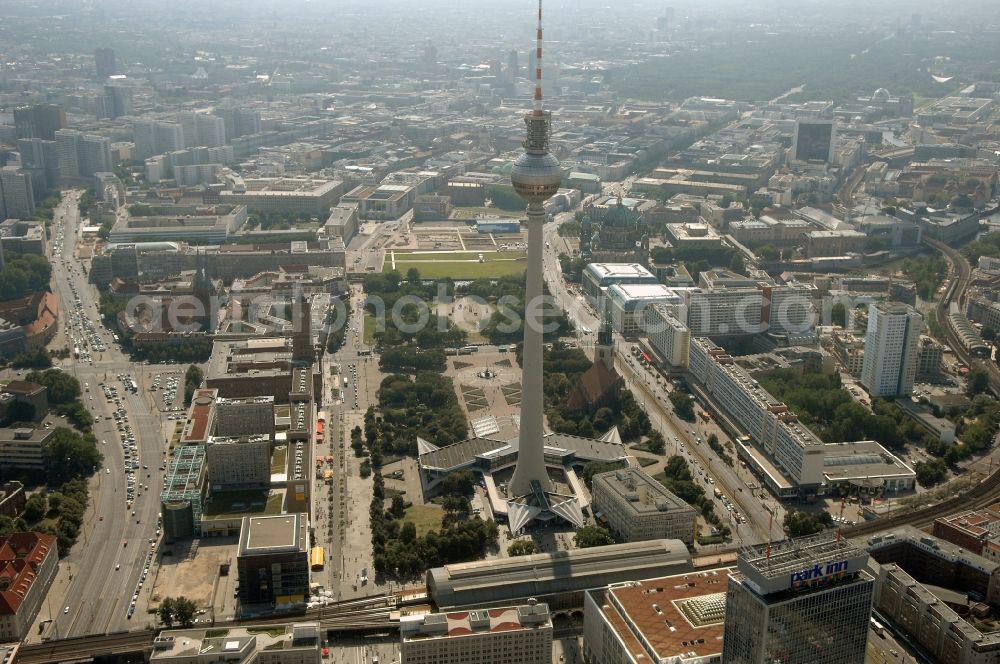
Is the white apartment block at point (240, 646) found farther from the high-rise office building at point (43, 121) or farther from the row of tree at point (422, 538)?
the high-rise office building at point (43, 121)

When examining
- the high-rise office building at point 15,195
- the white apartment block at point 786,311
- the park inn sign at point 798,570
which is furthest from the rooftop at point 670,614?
the high-rise office building at point 15,195

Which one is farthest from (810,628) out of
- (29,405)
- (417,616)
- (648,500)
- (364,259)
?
(364,259)

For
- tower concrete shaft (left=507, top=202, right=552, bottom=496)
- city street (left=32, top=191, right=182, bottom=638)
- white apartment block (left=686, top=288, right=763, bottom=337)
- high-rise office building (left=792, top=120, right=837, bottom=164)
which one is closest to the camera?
city street (left=32, top=191, right=182, bottom=638)

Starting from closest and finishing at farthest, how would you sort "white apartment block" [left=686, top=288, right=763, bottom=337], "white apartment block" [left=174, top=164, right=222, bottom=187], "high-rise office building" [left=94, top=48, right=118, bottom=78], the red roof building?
the red roof building, "white apartment block" [left=686, top=288, right=763, bottom=337], "white apartment block" [left=174, top=164, right=222, bottom=187], "high-rise office building" [left=94, top=48, right=118, bottom=78]

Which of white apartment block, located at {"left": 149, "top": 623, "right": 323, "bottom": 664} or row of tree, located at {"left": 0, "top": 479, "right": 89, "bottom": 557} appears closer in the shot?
white apartment block, located at {"left": 149, "top": 623, "right": 323, "bottom": 664}

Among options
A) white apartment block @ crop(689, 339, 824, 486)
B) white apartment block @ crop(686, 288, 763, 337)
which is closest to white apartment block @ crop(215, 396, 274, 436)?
white apartment block @ crop(689, 339, 824, 486)

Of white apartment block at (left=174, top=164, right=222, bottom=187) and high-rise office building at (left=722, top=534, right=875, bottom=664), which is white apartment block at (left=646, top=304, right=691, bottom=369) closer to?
high-rise office building at (left=722, top=534, right=875, bottom=664)

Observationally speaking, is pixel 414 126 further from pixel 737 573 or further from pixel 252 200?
pixel 737 573

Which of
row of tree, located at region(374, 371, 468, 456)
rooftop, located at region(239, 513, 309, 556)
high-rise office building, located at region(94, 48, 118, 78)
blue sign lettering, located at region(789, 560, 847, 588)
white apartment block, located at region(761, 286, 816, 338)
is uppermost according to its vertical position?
blue sign lettering, located at region(789, 560, 847, 588)
